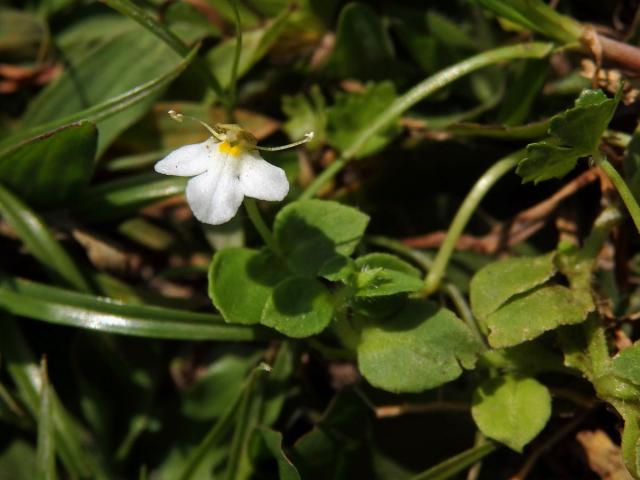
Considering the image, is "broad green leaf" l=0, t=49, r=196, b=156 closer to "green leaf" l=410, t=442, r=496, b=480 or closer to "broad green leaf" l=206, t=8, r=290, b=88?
"broad green leaf" l=206, t=8, r=290, b=88

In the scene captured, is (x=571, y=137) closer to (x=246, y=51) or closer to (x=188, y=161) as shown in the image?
(x=188, y=161)

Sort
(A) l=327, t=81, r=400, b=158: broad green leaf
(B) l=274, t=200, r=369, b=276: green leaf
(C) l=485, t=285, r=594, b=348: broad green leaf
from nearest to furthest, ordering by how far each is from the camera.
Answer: (C) l=485, t=285, r=594, b=348: broad green leaf
(B) l=274, t=200, r=369, b=276: green leaf
(A) l=327, t=81, r=400, b=158: broad green leaf

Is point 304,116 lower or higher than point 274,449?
higher

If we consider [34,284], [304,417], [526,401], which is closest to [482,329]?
[526,401]

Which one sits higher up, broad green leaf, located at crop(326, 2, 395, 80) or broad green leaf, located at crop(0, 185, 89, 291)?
broad green leaf, located at crop(326, 2, 395, 80)

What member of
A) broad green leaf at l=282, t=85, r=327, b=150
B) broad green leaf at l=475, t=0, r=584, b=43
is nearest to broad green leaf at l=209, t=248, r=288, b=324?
broad green leaf at l=282, t=85, r=327, b=150

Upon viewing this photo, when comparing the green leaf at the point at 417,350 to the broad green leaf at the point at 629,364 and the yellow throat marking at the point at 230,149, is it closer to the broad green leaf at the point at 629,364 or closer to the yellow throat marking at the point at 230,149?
the broad green leaf at the point at 629,364

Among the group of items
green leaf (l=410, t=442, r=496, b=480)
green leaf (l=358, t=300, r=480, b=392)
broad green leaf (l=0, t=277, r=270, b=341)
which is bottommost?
green leaf (l=410, t=442, r=496, b=480)

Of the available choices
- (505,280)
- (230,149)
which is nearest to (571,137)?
(505,280)
